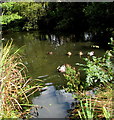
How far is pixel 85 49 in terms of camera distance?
6.68 m

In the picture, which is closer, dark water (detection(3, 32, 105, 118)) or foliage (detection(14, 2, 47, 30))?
dark water (detection(3, 32, 105, 118))

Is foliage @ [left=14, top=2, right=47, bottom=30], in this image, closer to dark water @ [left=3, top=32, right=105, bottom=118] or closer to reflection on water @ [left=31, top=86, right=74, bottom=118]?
dark water @ [left=3, top=32, right=105, bottom=118]

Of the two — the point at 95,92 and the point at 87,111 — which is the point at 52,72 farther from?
the point at 87,111

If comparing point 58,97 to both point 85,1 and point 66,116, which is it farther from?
point 85,1

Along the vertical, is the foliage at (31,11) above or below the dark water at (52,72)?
above

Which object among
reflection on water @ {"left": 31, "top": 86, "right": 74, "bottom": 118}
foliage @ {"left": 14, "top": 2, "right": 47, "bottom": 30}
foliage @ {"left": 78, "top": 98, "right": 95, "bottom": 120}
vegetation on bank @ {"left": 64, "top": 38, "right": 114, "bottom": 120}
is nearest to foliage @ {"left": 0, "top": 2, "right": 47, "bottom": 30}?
foliage @ {"left": 14, "top": 2, "right": 47, "bottom": 30}

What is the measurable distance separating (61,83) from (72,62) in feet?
4.78

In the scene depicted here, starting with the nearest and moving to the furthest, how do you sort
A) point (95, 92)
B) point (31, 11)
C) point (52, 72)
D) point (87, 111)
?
point (87, 111) < point (95, 92) < point (52, 72) < point (31, 11)

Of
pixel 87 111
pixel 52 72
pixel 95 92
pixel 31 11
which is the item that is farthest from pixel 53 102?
pixel 31 11

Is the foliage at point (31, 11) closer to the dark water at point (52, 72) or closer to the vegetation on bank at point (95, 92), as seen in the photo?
the dark water at point (52, 72)

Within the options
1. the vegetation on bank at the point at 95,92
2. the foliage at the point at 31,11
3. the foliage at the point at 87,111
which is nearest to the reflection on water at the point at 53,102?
the vegetation on bank at the point at 95,92

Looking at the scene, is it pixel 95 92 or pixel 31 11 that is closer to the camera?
pixel 95 92

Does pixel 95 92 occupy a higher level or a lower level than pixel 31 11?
lower

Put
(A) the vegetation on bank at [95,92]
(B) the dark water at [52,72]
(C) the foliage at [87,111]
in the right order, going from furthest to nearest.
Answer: (B) the dark water at [52,72], (A) the vegetation on bank at [95,92], (C) the foliage at [87,111]
